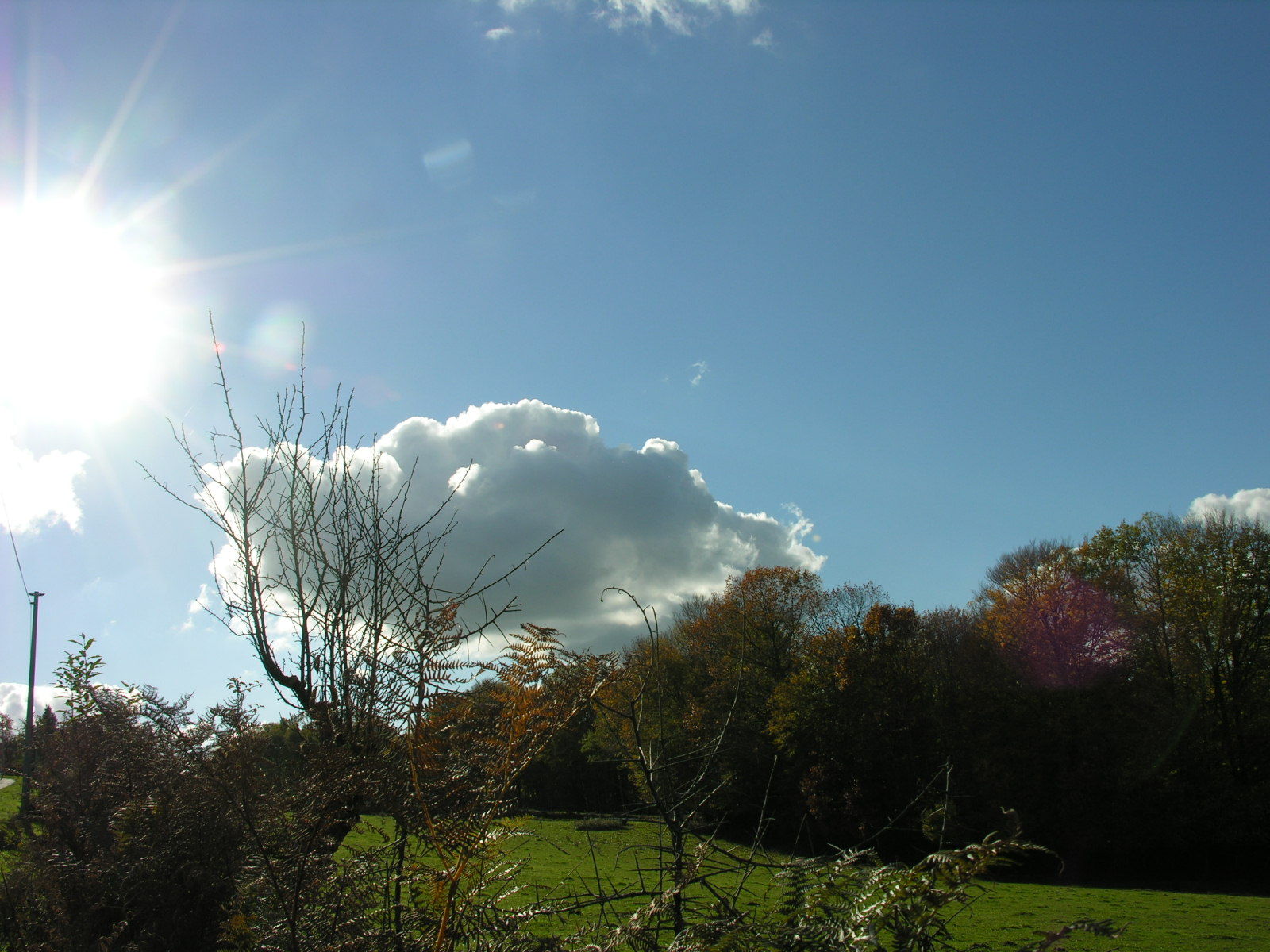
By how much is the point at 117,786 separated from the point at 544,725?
3.95 metres

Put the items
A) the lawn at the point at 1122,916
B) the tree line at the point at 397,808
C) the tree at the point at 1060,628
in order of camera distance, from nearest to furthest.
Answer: the tree line at the point at 397,808 → the lawn at the point at 1122,916 → the tree at the point at 1060,628

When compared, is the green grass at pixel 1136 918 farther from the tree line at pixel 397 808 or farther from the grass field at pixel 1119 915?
the tree line at pixel 397 808

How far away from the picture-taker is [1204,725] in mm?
23906

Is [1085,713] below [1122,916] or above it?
above

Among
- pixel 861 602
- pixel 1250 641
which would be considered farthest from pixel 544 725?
pixel 861 602

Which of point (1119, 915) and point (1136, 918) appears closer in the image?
point (1136, 918)

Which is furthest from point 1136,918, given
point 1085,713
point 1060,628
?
point 1060,628

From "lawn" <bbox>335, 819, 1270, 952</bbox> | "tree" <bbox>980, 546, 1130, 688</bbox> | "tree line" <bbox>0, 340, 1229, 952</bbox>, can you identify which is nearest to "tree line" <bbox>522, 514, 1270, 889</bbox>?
"tree" <bbox>980, 546, 1130, 688</bbox>

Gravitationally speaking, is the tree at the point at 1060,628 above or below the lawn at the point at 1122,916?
above

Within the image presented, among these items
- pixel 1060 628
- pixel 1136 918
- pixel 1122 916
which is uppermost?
pixel 1060 628


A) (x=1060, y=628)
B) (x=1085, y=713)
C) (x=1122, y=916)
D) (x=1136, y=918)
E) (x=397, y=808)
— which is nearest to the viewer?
(x=397, y=808)

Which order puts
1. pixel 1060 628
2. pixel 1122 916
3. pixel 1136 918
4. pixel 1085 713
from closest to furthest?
pixel 1136 918 → pixel 1122 916 → pixel 1085 713 → pixel 1060 628

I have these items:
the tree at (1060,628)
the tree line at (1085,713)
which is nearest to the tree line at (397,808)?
the tree line at (1085,713)

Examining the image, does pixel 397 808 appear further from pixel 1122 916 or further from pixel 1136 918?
pixel 1122 916
